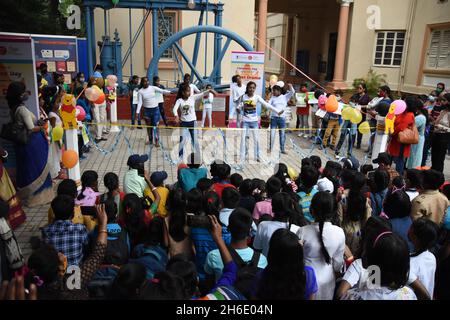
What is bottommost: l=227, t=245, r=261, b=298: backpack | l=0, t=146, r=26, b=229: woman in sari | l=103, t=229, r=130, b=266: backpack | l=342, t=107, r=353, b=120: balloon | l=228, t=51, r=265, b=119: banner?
l=0, t=146, r=26, b=229: woman in sari

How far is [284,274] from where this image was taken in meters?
2.13

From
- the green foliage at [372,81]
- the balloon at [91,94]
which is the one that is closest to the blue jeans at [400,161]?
the balloon at [91,94]

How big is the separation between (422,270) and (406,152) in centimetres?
436

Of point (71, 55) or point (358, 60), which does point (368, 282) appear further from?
point (358, 60)

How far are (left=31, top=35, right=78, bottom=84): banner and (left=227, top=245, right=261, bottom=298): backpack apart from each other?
367 inches

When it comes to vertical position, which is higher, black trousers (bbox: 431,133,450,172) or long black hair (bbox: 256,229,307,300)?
long black hair (bbox: 256,229,307,300)

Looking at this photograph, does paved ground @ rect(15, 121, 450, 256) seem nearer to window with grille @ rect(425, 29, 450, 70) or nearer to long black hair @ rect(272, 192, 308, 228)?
long black hair @ rect(272, 192, 308, 228)

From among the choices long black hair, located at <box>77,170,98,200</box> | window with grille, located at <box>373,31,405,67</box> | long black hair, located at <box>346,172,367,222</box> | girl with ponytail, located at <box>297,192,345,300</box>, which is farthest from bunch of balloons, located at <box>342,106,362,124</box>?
window with grille, located at <box>373,31,405,67</box>

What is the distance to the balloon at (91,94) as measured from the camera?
26.0ft

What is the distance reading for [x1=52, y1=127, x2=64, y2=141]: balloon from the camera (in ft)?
19.7

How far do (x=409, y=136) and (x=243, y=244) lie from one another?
15.4 feet

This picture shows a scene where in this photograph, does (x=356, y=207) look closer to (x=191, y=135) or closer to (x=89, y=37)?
(x=191, y=135)

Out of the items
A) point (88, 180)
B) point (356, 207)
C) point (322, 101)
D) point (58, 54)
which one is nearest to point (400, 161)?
point (322, 101)

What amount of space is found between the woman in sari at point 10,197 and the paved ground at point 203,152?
64 centimetres
